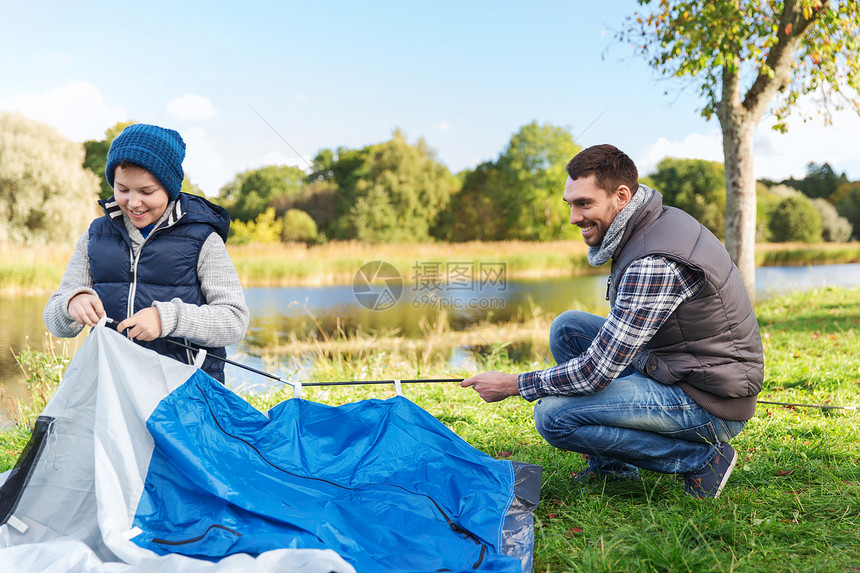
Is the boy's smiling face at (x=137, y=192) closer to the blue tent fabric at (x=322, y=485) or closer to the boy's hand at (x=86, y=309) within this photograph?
the boy's hand at (x=86, y=309)

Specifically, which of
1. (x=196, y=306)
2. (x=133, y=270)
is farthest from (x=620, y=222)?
(x=133, y=270)

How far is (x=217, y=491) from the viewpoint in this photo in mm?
1594

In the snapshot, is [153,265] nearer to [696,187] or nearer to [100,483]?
[100,483]

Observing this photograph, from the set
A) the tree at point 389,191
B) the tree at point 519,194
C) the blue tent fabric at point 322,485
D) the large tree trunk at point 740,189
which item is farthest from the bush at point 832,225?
the blue tent fabric at point 322,485

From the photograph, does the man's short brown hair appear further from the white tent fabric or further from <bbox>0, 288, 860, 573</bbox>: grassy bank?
the white tent fabric

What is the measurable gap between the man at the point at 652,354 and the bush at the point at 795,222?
20.2 m

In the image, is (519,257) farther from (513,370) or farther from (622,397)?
(622,397)

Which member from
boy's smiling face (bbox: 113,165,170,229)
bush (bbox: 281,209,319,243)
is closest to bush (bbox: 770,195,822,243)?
bush (bbox: 281,209,319,243)

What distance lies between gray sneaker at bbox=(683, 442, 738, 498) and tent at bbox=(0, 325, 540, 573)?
0.59 metres

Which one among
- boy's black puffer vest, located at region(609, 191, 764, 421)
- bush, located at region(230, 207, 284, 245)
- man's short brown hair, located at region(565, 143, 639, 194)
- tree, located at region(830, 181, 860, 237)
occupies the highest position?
tree, located at region(830, 181, 860, 237)

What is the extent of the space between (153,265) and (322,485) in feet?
3.22

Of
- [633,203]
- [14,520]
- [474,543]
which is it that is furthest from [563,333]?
[14,520]

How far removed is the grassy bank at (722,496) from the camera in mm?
1650

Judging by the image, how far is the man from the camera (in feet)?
6.07
